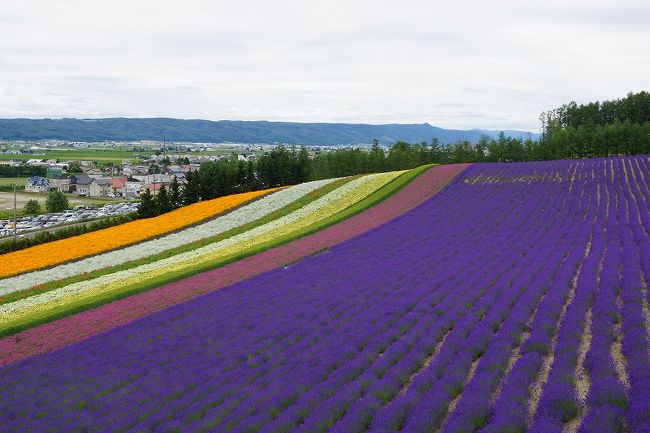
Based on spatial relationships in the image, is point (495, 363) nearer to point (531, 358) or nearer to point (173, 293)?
point (531, 358)

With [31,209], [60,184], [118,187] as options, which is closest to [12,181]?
[60,184]

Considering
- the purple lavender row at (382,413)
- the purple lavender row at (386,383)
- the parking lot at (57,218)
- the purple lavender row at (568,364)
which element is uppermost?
the purple lavender row at (568,364)

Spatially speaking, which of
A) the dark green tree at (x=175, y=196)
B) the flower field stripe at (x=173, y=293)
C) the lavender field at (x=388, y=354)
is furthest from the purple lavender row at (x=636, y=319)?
the dark green tree at (x=175, y=196)

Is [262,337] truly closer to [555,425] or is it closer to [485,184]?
[555,425]

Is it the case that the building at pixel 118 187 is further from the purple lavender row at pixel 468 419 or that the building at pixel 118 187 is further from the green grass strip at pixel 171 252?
the purple lavender row at pixel 468 419

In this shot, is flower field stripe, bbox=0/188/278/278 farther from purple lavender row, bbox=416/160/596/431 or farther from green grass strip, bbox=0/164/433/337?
purple lavender row, bbox=416/160/596/431
